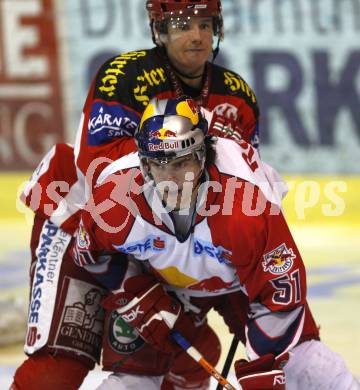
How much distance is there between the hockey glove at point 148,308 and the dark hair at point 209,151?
0.51 metres

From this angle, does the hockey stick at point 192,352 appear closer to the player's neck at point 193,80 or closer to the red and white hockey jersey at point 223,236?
the red and white hockey jersey at point 223,236

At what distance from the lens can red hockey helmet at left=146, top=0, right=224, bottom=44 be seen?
401 cm

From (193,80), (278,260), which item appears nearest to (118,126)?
(193,80)

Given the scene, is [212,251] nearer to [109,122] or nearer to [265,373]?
[265,373]

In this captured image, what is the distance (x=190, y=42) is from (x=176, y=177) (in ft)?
2.11

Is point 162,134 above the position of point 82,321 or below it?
above

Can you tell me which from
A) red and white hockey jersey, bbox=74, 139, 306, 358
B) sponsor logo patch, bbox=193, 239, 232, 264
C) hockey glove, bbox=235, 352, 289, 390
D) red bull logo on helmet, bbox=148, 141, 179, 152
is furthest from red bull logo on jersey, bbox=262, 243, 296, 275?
red bull logo on helmet, bbox=148, 141, 179, 152

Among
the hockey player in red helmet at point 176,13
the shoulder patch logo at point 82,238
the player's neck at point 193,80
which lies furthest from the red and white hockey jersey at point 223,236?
the hockey player in red helmet at point 176,13

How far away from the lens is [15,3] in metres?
7.86

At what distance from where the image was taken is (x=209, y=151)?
12.0ft

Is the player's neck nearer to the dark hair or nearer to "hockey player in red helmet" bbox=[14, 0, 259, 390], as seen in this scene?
"hockey player in red helmet" bbox=[14, 0, 259, 390]

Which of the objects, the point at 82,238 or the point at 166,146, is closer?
the point at 166,146

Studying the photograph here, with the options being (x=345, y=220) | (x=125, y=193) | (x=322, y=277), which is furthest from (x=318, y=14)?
(x=125, y=193)

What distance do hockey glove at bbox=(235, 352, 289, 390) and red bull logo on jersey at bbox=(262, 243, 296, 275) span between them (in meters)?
0.27
